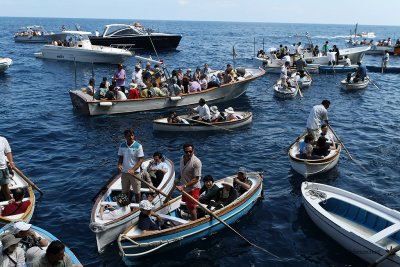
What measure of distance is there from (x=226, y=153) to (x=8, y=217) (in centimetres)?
1078

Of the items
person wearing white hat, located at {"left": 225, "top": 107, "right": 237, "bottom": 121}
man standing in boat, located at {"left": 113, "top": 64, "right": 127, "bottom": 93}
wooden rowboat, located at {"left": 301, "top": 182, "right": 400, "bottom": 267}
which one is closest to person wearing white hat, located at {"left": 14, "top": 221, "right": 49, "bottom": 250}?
wooden rowboat, located at {"left": 301, "top": 182, "right": 400, "bottom": 267}

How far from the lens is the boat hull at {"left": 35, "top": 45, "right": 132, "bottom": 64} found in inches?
1793

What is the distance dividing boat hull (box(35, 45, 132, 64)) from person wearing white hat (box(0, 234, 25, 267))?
130 ft

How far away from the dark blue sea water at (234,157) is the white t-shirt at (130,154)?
2.44 metres

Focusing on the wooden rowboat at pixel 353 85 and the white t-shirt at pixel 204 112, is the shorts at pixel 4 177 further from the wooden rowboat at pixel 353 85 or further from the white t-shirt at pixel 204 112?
the wooden rowboat at pixel 353 85

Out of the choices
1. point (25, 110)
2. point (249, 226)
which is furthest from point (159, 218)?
point (25, 110)

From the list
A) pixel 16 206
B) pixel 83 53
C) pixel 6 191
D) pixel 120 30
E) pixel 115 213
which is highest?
pixel 120 30

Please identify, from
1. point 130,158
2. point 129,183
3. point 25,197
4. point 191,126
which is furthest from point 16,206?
point 191,126

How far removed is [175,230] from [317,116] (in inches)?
360

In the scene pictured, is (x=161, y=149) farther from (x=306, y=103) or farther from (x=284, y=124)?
(x=306, y=103)

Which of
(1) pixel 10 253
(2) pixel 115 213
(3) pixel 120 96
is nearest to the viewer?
(1) pixel 10 253

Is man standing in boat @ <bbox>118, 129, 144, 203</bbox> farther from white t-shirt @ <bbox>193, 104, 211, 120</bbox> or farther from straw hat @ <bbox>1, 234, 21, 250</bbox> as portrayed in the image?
white t-shirt @ <bbox>193, 104, 211, 120</bbox>

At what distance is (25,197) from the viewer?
43.4 ft

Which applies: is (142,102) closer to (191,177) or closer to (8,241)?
(191,177)
